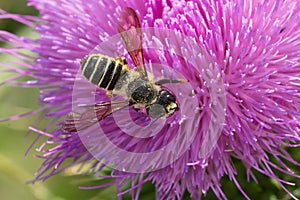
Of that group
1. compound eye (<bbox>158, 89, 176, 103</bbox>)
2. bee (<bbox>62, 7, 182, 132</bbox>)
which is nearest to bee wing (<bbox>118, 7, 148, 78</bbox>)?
bee (<bbox>62, 7, 182, 132</bbox>)

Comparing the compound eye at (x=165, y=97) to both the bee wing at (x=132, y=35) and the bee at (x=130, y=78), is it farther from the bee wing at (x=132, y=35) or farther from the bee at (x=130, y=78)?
the bee wing at (x=132, y=35)

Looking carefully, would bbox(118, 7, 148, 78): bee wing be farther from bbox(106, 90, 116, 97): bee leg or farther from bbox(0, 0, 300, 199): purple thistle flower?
bbox(106, 90, 116, 97): bee leg

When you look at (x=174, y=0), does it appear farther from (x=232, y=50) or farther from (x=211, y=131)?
(x=211, y=131)

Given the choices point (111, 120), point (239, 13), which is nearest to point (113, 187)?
point (111, 120)

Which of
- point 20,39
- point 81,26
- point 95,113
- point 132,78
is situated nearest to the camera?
point 95,113

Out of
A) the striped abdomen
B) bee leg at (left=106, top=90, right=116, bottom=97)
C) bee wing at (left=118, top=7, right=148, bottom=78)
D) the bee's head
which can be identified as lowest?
the bee's head

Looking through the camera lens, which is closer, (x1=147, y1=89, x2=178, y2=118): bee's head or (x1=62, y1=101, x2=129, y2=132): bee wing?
(x1=62, y1=101, x2=129, y2=132): bee wing

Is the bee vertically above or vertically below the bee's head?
above
